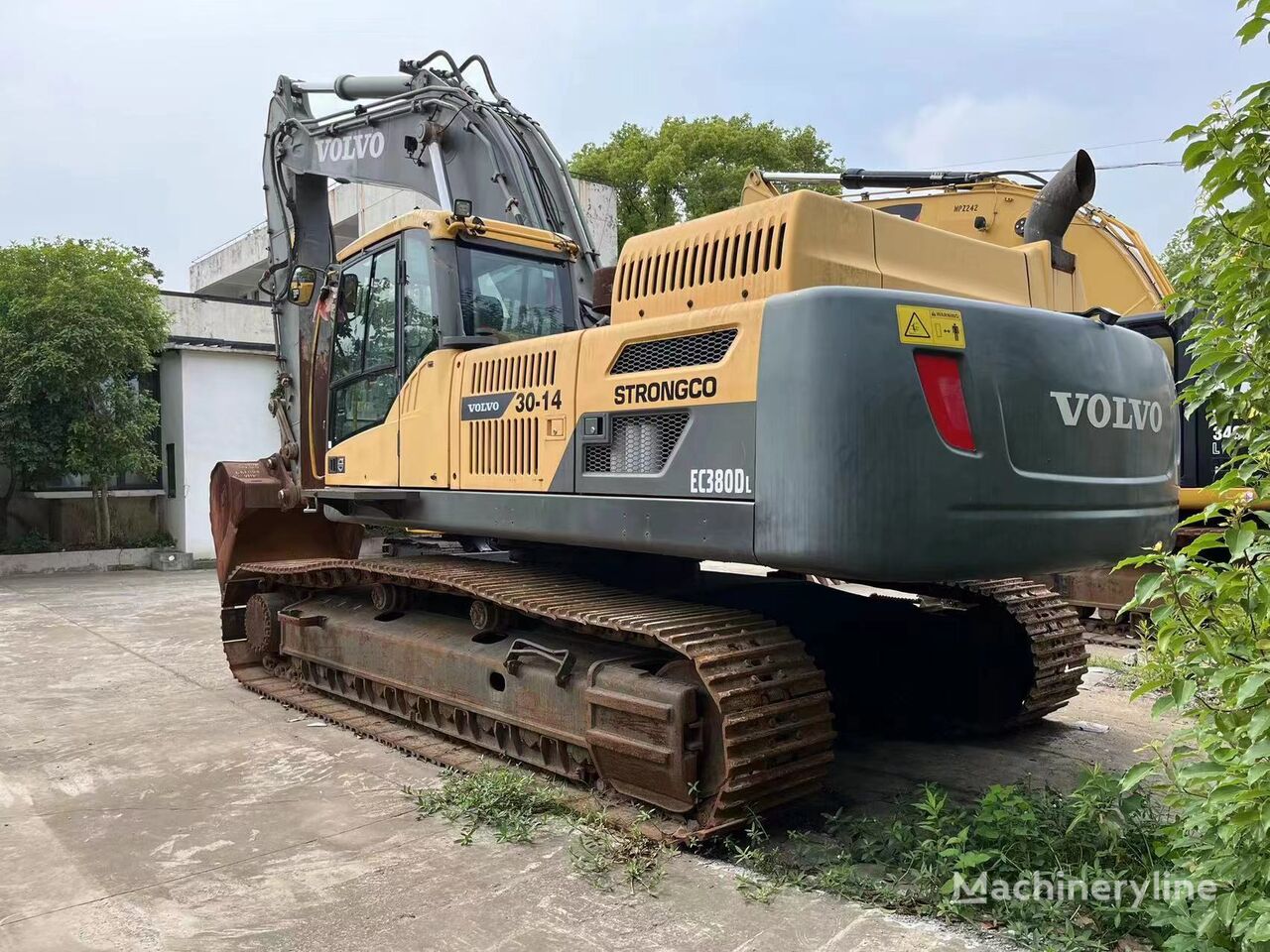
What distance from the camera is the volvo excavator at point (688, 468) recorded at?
10.9 ft

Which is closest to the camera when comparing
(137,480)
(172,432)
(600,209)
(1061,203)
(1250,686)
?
(1250,686)

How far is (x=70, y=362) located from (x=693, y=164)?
62.4ft

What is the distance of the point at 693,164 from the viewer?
28.8 metres

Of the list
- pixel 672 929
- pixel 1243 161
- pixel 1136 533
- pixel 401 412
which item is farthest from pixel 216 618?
pixel 1243 161

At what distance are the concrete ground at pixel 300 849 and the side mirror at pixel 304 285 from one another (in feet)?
9.04

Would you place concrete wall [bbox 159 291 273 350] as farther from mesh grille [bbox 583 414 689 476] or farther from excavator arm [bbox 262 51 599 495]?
mesh grille [bbox 583 414 689 476]

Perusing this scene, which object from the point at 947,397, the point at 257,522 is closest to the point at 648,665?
the point at 947,397

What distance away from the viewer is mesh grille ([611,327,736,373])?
365cm

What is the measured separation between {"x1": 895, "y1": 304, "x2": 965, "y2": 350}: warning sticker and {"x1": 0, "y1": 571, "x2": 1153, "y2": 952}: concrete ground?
1.87 metres

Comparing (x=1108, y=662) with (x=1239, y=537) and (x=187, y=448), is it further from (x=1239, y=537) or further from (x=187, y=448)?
(x=187, y=448)

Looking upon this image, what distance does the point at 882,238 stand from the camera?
381 cm

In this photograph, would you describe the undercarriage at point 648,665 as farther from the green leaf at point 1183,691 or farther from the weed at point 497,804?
the green leaf at point 1183,691

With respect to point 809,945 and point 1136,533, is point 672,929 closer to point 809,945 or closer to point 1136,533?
point 809,945

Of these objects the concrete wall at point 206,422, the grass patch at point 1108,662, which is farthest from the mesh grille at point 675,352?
the concrete wall at point 206,422
